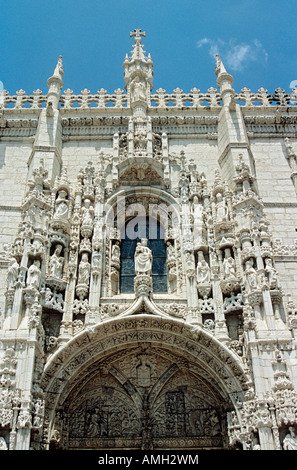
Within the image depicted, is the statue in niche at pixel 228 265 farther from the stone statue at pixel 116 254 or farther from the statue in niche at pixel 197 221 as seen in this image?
the stone statue at pixel 116 254

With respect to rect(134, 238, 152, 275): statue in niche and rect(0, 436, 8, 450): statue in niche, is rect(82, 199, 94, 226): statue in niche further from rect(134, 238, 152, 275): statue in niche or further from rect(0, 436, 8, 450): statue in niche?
rect(0, 436, 8, 450): statue in niche

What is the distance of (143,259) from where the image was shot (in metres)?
12.9

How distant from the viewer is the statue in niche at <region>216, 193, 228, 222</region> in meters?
13.5

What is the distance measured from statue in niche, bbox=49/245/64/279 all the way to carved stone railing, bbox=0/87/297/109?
546 cm

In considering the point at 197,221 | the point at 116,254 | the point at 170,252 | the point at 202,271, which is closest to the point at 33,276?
the point at 116,254

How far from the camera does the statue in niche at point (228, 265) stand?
41.0 feet

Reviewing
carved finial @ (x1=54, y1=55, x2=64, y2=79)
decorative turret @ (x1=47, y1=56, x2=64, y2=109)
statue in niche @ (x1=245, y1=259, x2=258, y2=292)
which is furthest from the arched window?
carved finial @ (x1=54, y1=55, x2=64, y2=79)

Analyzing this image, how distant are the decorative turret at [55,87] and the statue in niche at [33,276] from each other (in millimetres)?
5587

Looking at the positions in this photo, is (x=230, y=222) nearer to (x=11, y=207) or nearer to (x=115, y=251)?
(x=115, y=251)

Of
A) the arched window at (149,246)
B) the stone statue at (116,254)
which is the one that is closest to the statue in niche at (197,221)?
the arched window at (149,246)

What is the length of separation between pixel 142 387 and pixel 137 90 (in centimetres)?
879

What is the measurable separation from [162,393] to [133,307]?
206 centimetres

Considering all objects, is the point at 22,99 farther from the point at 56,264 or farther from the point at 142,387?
the point at 142,387

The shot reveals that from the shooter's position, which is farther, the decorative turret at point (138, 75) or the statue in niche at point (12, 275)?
the decorative turret at point (138, 75)
